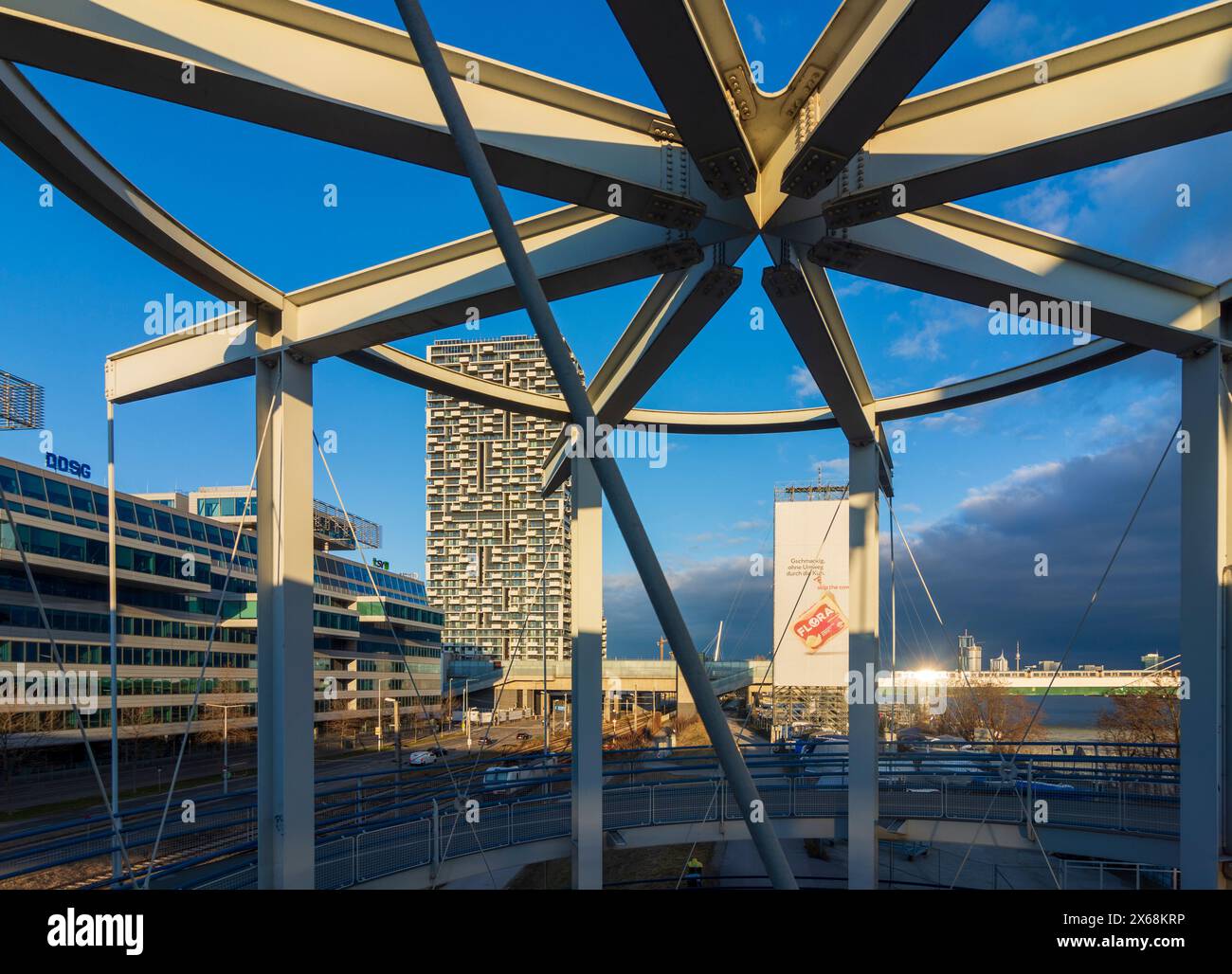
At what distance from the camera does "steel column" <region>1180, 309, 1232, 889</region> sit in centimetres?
625

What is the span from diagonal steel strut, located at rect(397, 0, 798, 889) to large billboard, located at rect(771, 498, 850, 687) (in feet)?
97.4

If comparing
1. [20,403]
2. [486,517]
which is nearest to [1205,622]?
[20,403]

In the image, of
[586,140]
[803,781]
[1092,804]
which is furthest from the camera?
[803,781]

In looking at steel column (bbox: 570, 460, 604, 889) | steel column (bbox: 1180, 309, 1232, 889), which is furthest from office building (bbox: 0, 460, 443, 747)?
steel column (bbox: 1180, 309, 1232, 889)

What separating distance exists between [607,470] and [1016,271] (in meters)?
5.89

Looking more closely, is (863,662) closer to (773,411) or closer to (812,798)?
(812,798)

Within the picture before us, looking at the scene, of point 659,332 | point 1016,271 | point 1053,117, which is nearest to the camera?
point 1053,117

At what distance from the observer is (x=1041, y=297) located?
6277 millimetres

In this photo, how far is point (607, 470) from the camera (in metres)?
1.94

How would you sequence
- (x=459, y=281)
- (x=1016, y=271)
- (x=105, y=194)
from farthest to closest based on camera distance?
(x=459, y=281) → (x=1016, y=271) → (x=105, y=194)
